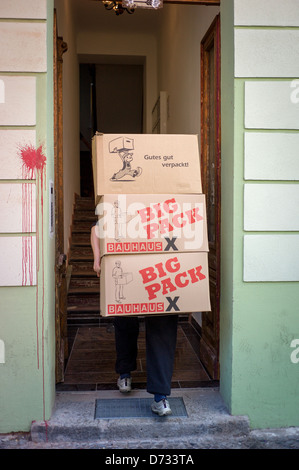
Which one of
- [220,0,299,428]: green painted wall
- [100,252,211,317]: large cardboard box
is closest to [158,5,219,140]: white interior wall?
[220,0,299,428]: green painted wall

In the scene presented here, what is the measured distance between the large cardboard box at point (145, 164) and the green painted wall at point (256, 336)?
0.28 metres

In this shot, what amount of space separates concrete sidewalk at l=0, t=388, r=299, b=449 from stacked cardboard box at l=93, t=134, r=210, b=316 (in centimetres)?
62

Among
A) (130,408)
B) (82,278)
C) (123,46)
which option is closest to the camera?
(130,408)

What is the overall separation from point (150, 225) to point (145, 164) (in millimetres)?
312

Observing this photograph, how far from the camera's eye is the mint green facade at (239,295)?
2.47 m

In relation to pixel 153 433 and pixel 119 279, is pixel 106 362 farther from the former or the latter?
pixel 119 279

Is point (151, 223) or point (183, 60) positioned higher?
point (183, 60)

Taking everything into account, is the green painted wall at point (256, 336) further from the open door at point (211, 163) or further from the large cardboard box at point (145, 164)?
A: the open door at point (211, 163)

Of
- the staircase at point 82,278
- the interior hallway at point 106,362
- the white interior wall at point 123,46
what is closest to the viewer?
the interior hallway at point 106,362

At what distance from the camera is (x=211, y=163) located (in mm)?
3559

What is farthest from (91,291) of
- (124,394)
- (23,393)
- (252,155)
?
(252,155)

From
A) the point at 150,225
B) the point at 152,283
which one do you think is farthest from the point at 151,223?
the point at 152,283

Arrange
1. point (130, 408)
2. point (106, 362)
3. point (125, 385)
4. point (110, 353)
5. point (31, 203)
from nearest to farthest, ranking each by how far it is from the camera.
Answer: point (31, 203) < point (130, 408) < point (125, 385) < point (106, 362) < point (110, 353)

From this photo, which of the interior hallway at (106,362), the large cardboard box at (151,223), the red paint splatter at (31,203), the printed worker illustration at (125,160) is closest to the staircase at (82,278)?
the interior hallway at (106,362)
